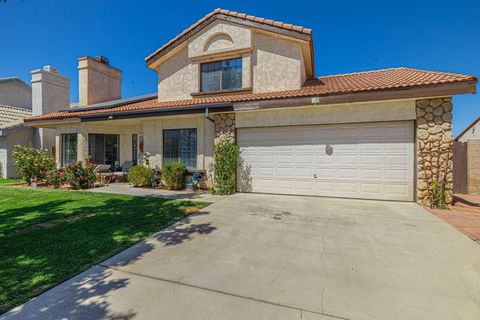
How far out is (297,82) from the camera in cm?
945

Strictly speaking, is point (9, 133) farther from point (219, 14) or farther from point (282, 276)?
point (282, 276)

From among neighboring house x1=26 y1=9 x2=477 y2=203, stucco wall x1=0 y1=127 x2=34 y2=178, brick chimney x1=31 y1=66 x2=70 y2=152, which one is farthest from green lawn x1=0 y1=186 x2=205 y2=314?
brick chimney x1=31 y1=66 x2=70 y2=152

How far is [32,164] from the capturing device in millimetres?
11086

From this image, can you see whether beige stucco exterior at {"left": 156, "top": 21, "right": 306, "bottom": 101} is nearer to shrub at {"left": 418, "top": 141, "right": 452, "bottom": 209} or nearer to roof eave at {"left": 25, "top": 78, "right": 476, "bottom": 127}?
roof eave at {"left": 25, "top": 78, "right": 476, "bottom": 127}

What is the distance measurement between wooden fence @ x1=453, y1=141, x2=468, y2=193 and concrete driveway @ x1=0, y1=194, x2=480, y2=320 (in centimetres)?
574

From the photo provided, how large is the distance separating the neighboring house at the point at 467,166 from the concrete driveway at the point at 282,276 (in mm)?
5766

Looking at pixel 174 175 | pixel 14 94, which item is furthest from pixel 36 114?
pixel 174 175

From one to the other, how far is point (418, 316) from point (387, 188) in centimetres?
610

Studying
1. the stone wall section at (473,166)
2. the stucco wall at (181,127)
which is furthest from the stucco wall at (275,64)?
Answer: the stone wall section at (473,166)

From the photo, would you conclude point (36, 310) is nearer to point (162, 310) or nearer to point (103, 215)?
point (162, 310)

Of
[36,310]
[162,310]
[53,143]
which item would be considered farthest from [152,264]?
[53,143]

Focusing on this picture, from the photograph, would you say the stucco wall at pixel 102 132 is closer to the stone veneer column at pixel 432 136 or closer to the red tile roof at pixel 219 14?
the red tile roof at pixel 219 14

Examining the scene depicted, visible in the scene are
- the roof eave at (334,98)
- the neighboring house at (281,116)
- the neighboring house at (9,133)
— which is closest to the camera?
the roof eave at (334,98)

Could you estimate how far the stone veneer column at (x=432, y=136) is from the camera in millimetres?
6840
